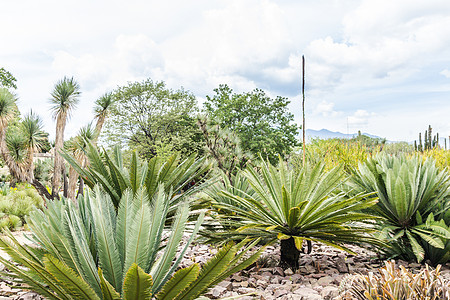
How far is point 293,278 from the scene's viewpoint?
110 inches

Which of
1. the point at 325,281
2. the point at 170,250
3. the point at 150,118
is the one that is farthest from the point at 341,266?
the point at 150,118

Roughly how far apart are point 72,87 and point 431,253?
51.1 ft

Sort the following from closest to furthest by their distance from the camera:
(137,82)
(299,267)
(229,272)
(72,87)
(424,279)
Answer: (229,272) → (424,279) → (299,267) → (72,87) → (137,82)

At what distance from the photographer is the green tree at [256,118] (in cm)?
2375

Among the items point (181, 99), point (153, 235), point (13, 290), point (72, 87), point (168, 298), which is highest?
point (181, 99)

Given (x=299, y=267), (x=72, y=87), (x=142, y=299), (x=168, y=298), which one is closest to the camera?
(x=142, y=299)

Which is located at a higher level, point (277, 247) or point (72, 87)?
Answer: point (72, 87)

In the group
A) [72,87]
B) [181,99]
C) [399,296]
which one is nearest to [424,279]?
[399,296]

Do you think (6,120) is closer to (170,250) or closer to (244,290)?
(244,290)

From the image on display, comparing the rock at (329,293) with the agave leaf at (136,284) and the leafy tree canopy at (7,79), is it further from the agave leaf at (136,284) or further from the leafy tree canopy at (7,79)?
the leafy tree canopy at (7,79)

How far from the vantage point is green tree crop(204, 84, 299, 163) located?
77.9 feet

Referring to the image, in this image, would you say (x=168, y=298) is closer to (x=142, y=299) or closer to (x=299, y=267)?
(x=142, y=299)

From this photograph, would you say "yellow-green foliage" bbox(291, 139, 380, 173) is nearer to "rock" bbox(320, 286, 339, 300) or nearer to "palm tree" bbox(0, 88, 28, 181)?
"rock" bbox(320, 286, 339, 300)

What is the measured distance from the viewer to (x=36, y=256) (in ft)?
6.55
